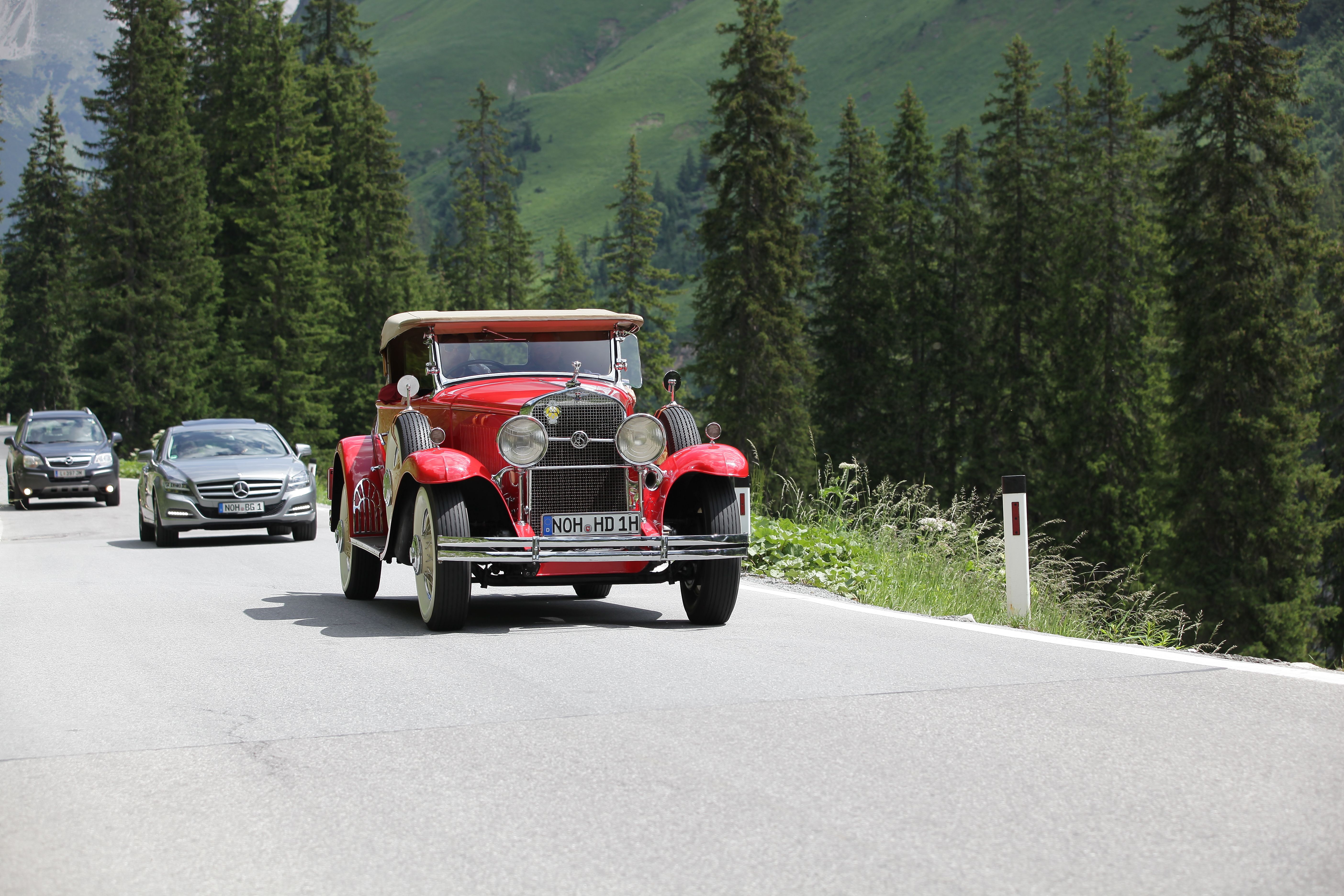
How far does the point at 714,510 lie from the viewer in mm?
9305

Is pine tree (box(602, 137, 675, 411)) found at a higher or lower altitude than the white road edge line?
higher

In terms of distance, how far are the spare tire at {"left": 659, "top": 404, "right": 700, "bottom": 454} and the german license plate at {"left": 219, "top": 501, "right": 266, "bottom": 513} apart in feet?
30.7

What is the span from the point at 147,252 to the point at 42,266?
28.4m

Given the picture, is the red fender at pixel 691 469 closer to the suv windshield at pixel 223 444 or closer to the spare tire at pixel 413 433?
the spare tire at pixel 413 433

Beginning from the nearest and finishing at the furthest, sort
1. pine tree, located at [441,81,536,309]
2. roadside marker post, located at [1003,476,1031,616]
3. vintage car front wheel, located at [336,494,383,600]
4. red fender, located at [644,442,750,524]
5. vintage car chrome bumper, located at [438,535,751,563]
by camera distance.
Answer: vintage car chrome bumper, located at [438,535,751,563] → red fender, located at [644,442,750,524] → roadside marker post, located at [1003,476,1031,616] → vintage car front wheel, located at [336,494,383,600] → pine tree, located at [441,81,536,309]

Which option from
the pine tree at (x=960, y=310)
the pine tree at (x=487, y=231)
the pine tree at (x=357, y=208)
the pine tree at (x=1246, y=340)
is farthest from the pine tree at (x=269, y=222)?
the pine tree at (x=1246, y=340)

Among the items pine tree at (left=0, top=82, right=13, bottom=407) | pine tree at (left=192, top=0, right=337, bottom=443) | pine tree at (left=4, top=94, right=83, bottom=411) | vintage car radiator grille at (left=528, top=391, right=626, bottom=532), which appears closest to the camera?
vintage car radiator grille at (left=528, top=391, right=626, bottom=532)

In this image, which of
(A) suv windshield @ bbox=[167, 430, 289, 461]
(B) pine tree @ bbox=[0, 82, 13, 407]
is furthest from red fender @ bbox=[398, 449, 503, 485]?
(B) pine tree @ bbox=[0, 82, 13, 407]

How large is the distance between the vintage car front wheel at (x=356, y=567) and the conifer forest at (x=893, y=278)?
27354 mm

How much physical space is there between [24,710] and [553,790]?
3.27m

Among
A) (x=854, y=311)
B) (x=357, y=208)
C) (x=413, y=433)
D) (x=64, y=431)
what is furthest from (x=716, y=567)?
(x=357, y=208)

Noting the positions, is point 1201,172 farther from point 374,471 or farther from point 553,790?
point 553,790

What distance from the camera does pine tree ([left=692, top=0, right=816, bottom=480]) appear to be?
47.9 metres

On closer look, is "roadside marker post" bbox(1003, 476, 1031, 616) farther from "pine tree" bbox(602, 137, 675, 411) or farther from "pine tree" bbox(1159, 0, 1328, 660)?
"pine tree" bbox(602, 137, 675, 411)
